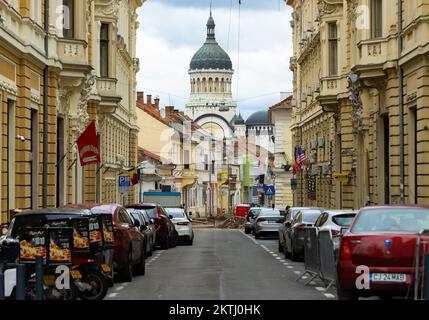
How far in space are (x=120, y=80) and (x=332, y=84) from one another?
17.1 m

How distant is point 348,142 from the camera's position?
4550cm

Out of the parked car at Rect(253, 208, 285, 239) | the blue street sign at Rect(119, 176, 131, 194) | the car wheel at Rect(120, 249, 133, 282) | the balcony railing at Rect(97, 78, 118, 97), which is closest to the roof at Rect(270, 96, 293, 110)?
the blue street sign at Rect(119, 176, 131, 194)

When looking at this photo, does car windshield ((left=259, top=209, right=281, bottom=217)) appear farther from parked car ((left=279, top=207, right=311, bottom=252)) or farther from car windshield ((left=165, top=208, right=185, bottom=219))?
parked car ((left=279, top=207, right=311, bottom=252))

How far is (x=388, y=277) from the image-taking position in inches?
582

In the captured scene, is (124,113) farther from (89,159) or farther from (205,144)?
(205,144)

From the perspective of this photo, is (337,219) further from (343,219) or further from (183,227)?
(183,227)

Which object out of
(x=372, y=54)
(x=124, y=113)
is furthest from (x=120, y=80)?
(x=372, y=54)

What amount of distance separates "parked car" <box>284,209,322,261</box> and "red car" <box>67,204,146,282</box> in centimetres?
609

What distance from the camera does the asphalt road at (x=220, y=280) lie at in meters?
17.8

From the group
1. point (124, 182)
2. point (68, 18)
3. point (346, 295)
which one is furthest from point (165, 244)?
point (346, 295)

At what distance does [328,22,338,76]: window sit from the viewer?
49.4 meters

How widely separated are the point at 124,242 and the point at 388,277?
23.5 ft

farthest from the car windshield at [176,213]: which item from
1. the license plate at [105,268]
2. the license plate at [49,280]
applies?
the license plate at [49,280]

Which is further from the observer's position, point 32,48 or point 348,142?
point 348,142
